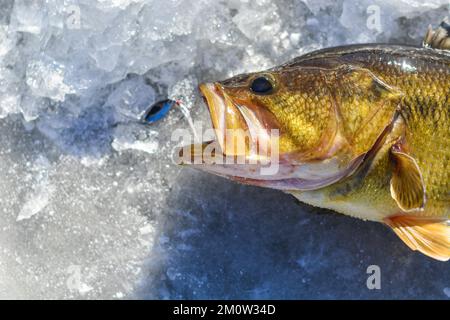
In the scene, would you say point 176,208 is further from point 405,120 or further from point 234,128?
point 405,120

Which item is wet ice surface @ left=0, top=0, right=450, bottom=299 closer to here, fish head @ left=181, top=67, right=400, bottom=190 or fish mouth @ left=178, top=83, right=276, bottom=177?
fish head @ left=181, top=67, right=400, bottom=190

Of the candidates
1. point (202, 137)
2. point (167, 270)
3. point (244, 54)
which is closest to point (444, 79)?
point (244, 54)

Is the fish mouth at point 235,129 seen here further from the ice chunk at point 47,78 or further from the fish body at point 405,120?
the ice chunk at point 47,78

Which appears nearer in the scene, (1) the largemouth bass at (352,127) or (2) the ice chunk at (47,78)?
(1) the largemouth bass at (352,127)

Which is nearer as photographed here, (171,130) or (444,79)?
(444,79)

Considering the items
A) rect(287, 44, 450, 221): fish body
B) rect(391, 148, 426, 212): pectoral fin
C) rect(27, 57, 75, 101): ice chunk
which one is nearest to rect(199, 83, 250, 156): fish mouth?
rect(287, 44, 450, 221): fish body

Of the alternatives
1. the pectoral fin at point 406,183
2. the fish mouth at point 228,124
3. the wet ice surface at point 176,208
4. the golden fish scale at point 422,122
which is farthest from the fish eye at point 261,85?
the wet ice surface at point 176,208

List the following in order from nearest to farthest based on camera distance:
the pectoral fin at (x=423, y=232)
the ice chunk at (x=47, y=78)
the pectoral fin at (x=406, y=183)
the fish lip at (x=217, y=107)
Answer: the fish lip at (x=217, y=107), the pectoral fin at (x=406, y=183), the pectoral fin at (x=423, y=232), the ice chunk at (x=47, y=78)

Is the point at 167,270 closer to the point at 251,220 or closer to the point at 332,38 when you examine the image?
the point at 251,220
